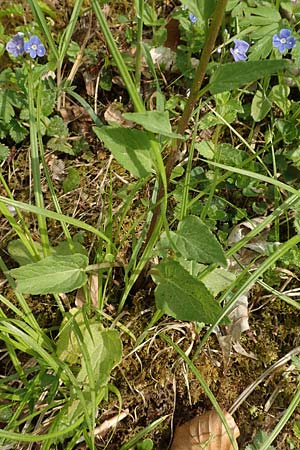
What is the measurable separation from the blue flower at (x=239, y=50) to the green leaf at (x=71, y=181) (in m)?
0.57

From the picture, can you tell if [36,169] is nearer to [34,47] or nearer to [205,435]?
[34,47]

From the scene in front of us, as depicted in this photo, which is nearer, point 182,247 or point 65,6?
point 182,247

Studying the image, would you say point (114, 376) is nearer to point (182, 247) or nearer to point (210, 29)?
point (182, 247)

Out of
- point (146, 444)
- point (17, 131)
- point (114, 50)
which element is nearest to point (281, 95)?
point (17, 131)

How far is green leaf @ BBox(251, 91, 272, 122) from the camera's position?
1716 mm

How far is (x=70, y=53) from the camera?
1.79m

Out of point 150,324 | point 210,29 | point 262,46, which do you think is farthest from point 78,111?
point 210,29

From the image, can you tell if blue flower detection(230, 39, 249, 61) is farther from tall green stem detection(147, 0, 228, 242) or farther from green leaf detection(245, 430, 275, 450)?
green leaf detection(245, 430, 275, 450)

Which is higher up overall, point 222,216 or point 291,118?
point 291,118

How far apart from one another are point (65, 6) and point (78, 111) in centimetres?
39

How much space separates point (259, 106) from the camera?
173cm

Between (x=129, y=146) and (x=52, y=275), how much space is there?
0.31 m

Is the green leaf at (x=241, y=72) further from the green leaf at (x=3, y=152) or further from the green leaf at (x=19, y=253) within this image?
the green leaf at (x=3, y=152)

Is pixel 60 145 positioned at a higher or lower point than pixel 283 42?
lower
